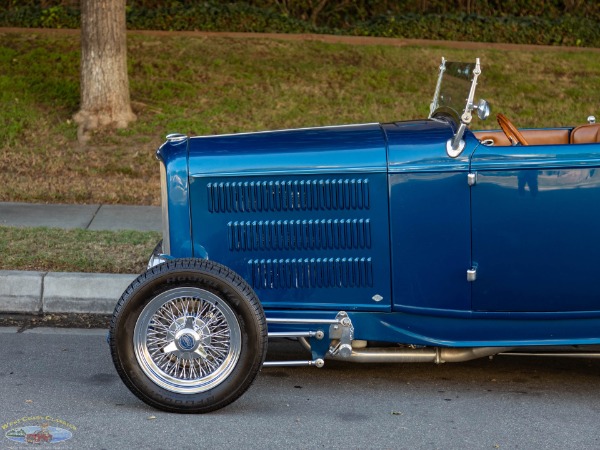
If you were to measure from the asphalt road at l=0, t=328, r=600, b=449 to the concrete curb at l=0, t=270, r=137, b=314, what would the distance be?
25.6 inches

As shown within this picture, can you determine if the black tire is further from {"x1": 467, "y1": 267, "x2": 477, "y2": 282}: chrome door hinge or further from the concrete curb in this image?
the concrete curb

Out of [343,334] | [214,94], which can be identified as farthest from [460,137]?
[214,94]

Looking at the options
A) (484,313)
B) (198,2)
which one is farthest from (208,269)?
(198,2)

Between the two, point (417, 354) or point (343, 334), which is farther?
point (417, 354)

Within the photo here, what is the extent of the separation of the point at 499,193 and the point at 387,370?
131 centimetres

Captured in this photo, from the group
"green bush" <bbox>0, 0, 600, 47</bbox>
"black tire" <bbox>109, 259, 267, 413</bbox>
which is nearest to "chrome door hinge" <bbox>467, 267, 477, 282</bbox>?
"black tire" <bbox>109, 259, 267, 413</bbox>

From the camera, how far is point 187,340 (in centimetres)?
471

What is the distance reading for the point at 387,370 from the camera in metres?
5.49

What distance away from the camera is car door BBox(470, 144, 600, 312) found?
185 inches

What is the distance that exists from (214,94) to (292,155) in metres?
6.82

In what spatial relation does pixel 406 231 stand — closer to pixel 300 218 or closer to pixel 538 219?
pixel 300 218

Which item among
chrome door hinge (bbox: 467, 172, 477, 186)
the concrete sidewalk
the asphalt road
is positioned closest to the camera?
the asphalt road

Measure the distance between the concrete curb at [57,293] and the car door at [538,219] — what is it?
2.72m

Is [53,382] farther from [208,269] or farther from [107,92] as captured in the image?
[107,92]
